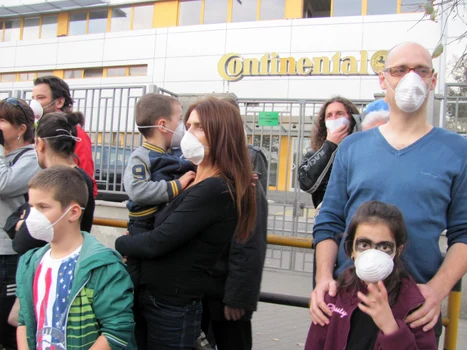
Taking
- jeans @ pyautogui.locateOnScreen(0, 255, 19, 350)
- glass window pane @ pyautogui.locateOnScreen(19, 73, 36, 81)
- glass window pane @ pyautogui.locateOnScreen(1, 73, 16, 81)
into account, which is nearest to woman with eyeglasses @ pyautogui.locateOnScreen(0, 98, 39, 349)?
jeans @ pyautogui.locateOnScreen(0, 255, 19, 350)

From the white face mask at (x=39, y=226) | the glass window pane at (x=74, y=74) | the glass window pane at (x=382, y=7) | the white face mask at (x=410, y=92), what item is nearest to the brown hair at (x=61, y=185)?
the white face mask at (x=39, y=226)

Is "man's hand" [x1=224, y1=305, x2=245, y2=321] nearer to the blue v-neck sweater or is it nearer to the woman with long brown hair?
the woman with long brown hair

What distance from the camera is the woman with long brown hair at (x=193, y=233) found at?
229cm

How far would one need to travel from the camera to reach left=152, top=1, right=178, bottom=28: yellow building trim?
22.5 metres

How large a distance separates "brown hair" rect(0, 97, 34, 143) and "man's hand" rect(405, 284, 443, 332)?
2.74 meters

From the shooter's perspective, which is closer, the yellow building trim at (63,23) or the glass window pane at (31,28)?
the yellow building trim at (63,23)

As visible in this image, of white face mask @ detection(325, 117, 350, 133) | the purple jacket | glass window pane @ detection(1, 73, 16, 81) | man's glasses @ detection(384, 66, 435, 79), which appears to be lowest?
the purple jacket

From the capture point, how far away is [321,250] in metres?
2.25

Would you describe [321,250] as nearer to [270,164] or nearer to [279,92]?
[270,164]

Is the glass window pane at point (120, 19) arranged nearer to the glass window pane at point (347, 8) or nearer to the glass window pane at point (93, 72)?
the glass window pane at point (93, 72)

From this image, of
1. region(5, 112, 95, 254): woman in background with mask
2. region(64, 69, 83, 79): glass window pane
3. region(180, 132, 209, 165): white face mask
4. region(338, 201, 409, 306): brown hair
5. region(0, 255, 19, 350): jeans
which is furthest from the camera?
region(64, 69, 83, 79): glass window pane

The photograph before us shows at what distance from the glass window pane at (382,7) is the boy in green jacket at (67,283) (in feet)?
61.6

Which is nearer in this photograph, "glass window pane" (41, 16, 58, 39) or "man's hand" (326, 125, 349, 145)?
"man's hand" (326, 125, 349, 145)

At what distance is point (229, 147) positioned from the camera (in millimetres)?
2449
